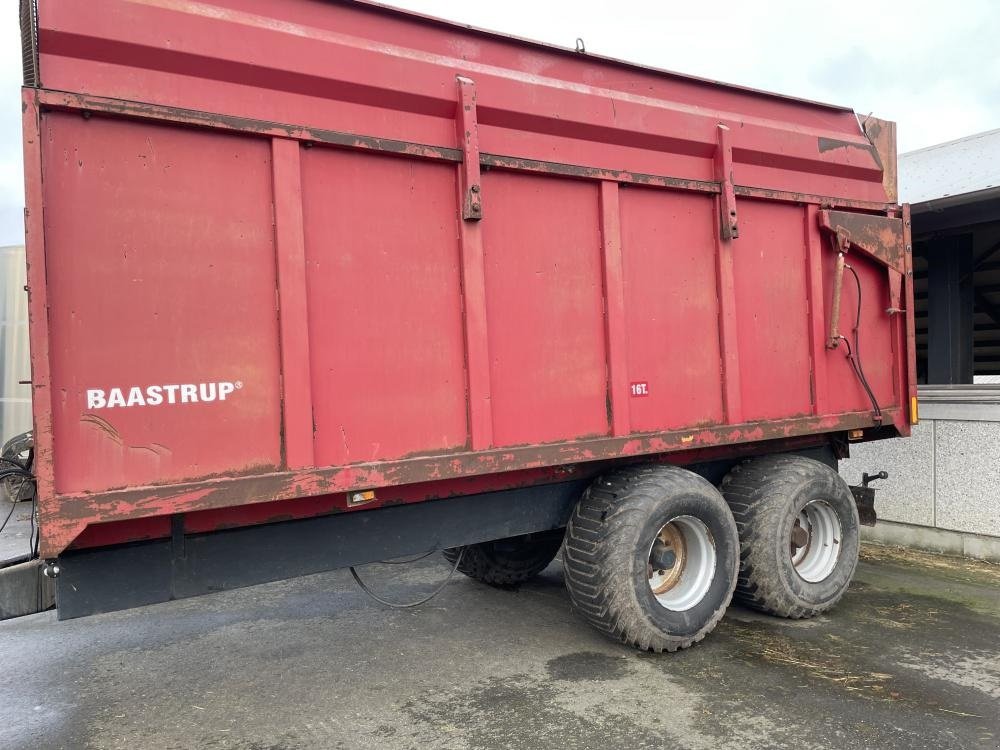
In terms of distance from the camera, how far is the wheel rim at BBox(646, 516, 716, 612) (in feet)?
13.9

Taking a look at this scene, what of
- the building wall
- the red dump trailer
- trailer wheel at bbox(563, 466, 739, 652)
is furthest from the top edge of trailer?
the building wall

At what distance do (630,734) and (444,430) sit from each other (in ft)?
5.32

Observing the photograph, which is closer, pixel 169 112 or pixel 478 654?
pixel 169 112

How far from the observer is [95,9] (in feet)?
9.21

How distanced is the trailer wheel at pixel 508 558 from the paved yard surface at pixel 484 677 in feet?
0.43

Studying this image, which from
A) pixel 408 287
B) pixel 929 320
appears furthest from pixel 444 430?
pixel 929 320

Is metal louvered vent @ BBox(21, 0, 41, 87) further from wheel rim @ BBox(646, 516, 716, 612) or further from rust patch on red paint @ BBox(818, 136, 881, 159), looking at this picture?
rust patch on red paint @ BBox(818, 136, 881, 159)

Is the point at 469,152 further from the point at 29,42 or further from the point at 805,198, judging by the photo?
the point at 805,198

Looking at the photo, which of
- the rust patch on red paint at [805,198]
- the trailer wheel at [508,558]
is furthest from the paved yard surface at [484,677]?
the rust patch on red paint at [805,198]

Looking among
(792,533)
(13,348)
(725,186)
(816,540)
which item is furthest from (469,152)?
(13,348)

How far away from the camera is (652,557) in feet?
13.8

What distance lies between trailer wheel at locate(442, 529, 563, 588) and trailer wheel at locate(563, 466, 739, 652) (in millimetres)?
1059

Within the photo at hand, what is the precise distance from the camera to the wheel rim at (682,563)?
4.23 metres

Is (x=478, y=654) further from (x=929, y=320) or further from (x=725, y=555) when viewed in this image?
(x=929, y=320)
